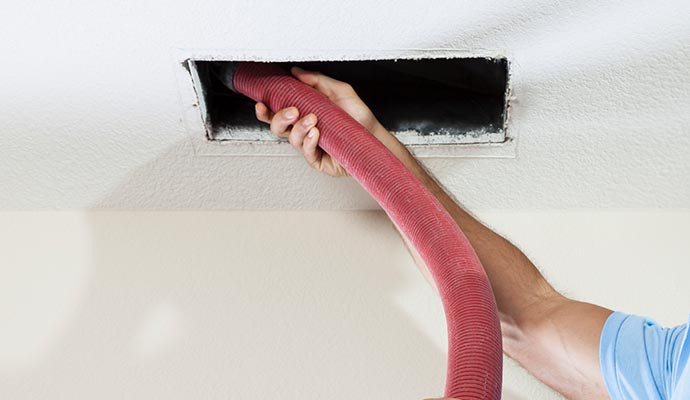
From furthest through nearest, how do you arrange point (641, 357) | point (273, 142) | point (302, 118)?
point (273, 142) < point (302, 118) < point (641, 357)

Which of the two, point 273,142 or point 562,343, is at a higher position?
point 273,142

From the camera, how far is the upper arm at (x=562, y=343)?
4.27 ft

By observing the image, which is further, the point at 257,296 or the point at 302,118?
the point at 257,296

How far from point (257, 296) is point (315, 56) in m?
0.53

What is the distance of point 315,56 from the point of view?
1.27 metres

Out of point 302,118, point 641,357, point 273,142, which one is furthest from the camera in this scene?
point 273,142

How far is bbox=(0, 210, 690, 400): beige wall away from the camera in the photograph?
57.7 inches

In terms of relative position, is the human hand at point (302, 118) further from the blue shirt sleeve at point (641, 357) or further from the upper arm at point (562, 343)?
the blue shirt sleeve at point (641, 357)

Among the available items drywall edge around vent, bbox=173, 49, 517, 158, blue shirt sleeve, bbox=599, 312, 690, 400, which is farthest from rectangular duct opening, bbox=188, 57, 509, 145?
blue shirt sleeve, bbox=599, 312, 690, 400

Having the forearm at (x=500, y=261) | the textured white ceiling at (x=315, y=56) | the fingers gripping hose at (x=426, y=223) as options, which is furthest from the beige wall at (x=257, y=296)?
the fingers gripping hose at (x=426, y=223)

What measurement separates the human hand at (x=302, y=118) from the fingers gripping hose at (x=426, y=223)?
22 millimetres

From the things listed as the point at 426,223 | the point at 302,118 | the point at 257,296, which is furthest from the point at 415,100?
the point at 257,296

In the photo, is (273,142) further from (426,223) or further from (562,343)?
(562,343)

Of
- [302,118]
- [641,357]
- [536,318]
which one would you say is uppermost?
[302,118]
